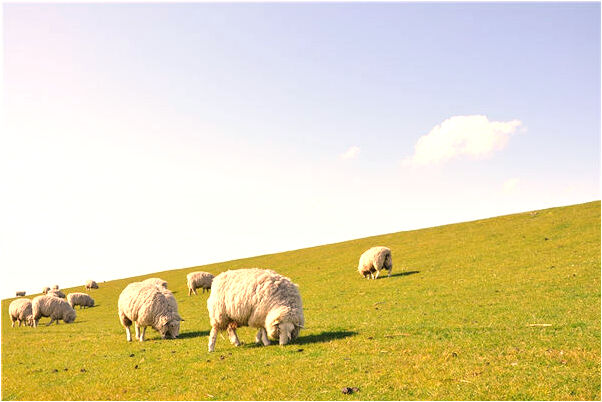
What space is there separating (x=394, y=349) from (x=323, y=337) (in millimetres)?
3182

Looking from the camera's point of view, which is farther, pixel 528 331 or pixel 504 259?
pixel 504 259

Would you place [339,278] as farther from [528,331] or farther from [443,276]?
[528,331]

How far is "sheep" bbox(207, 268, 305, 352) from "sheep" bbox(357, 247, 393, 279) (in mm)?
19384

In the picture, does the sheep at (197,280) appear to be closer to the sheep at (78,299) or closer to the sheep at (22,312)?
the sheep at (78,299)

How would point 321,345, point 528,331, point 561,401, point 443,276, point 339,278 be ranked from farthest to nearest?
point 339,278, point 443,276, point 528,331, point 321,345, point 561,401

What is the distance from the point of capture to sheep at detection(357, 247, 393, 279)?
32.5 metres

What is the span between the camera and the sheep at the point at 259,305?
13266 millimetres

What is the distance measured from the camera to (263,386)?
32.6 ft

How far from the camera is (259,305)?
13.3 metres

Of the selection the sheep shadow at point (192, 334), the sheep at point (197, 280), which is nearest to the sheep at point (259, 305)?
the sheep shadow at point (192, 334)

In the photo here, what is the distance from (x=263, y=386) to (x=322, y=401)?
5.62ft

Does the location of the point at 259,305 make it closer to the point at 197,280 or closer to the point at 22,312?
the point at 197,280

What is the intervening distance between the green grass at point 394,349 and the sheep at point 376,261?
967mm

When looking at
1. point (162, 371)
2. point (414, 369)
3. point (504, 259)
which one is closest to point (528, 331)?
point (414, 369)
